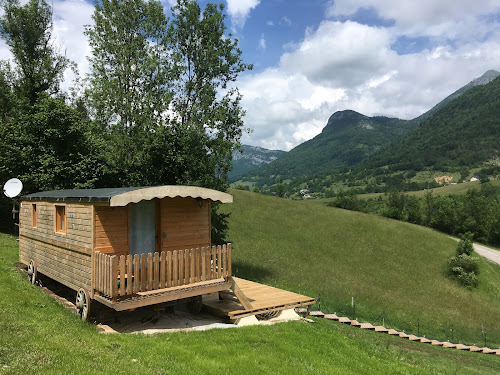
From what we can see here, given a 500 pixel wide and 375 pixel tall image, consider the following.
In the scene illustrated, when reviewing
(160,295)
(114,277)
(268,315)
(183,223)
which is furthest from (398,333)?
(114,277)

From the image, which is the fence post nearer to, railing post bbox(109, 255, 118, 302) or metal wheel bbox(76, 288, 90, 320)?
railing post bbox(109, 255, 118, 302)

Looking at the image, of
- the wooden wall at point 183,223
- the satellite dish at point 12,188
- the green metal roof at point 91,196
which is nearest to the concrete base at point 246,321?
the wooden wall at point 183,223

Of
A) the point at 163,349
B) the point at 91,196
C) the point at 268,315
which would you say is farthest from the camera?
the point at 268,315

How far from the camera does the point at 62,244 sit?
41.0ft

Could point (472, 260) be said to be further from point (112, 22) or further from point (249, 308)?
point (112, 22)

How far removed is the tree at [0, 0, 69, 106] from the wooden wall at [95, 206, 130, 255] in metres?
26.0

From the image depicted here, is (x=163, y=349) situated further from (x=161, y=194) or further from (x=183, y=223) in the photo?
(x=183, y=223)

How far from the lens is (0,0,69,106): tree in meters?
31.3

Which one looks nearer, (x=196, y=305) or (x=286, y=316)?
(x=196, y=305)

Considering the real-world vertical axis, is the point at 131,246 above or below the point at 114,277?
above

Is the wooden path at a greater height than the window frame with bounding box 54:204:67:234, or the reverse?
the window frame with bounding box 54:204:67:234

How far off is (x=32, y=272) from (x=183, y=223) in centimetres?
727

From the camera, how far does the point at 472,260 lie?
38.9 meters

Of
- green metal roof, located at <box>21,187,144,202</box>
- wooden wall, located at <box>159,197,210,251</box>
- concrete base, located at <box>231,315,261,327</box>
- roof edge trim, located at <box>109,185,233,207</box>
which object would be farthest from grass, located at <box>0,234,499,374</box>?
roof edge trim, located at <box>109,185,233,207</box>
